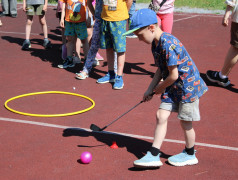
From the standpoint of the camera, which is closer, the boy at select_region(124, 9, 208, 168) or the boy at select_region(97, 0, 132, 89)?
the boy at select_region(124, 9, 208, 168)

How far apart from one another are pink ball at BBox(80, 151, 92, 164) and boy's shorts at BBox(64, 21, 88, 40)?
3917 mm

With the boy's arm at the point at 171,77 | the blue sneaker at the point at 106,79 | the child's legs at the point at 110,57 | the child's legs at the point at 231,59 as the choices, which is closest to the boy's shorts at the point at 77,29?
the child's legs at the point at 110,57

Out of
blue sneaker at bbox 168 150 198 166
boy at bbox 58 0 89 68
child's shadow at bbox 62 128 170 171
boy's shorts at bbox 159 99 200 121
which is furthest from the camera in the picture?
boy at bbox 58 0 89 68

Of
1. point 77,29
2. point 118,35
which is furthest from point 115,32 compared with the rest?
point 77,29

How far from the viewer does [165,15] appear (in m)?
7.81

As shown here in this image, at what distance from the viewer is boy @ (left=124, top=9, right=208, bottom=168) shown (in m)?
4.38

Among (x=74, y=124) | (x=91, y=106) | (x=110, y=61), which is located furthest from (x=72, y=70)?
(x=74, y=124)

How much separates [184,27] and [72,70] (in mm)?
6121

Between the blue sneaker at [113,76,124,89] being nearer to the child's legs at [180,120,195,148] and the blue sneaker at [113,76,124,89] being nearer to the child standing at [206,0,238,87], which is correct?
the child standing at [206,0,238,87]

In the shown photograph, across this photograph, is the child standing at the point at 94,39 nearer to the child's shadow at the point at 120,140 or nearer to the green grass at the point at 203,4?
the child's shadow at the point at 120,140

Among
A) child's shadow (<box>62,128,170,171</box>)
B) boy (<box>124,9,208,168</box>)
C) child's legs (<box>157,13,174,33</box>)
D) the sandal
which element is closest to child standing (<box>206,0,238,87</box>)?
child's legs (<box>157,13,174,33</box>)

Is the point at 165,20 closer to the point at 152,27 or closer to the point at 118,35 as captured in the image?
the point at 118,35

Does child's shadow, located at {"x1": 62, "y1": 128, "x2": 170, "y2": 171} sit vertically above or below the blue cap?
below

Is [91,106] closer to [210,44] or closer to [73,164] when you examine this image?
[73,164]
